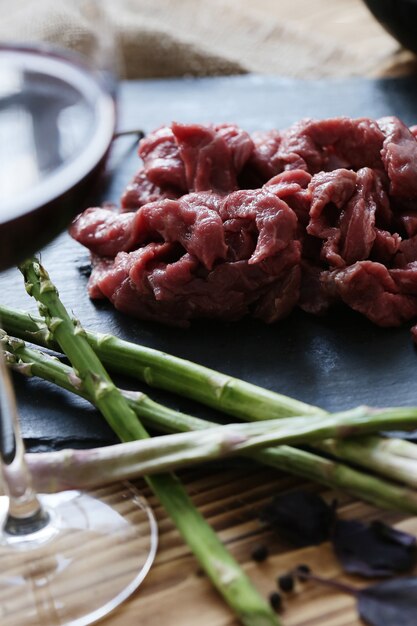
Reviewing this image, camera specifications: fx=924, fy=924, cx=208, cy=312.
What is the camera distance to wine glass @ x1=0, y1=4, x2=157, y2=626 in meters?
2.01

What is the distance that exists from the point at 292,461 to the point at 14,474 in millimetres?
766

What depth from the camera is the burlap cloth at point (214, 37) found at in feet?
17.2

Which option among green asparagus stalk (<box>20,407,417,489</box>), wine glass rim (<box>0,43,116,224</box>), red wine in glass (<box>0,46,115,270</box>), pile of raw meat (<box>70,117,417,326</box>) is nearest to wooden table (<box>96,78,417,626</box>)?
green asparagus stalk (<box>20,407,417,489</box>)

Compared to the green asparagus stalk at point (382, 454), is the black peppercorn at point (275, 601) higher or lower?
lower

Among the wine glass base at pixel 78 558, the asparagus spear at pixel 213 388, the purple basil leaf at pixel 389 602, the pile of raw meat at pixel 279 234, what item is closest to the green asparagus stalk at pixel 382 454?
the asparagus spear at pixel 213 388

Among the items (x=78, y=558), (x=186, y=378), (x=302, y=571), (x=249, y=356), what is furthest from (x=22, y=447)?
(x=249, y=356)

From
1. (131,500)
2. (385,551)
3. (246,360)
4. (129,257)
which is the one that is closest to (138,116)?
(129,257)

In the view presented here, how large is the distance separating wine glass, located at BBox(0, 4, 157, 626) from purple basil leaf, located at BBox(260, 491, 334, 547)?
35 centimetres

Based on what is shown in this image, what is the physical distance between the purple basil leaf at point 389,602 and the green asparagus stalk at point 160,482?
253mm

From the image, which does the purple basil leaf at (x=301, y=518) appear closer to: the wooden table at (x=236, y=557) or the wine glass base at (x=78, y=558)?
the wooden table at (x=236, y=557)

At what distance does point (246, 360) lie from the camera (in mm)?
3168

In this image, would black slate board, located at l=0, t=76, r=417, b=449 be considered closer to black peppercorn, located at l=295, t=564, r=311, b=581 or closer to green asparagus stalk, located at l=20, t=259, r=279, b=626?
green asparagus stalk, located at l=20, t=259, r=279, b=626

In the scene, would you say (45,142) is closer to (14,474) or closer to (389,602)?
(14,474)

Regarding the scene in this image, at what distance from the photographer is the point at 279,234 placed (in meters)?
3.15
